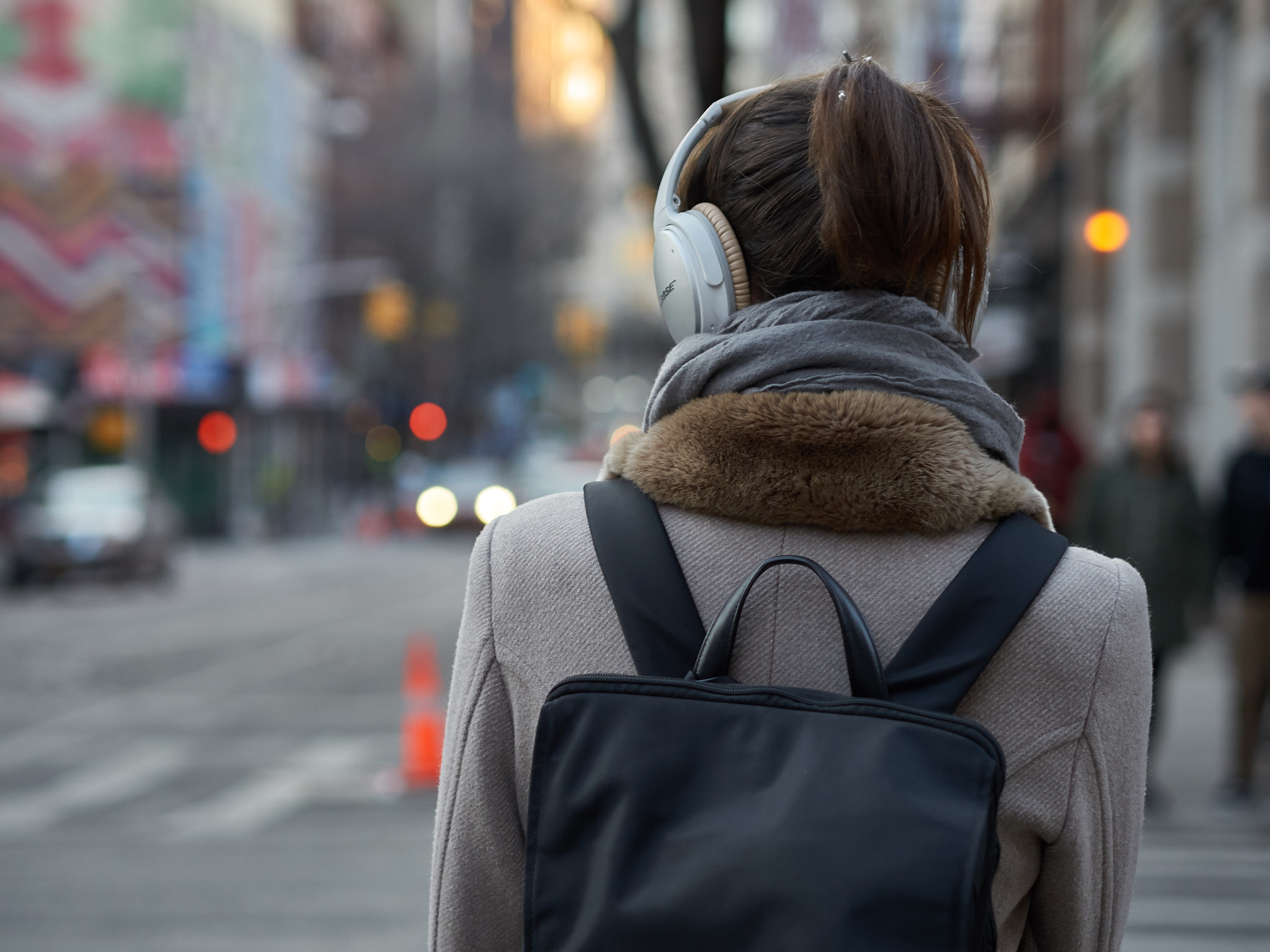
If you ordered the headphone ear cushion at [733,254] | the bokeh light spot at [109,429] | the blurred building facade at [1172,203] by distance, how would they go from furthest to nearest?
the bokeh light spot at [109,429] → the blurred building facade at [1172,203] → the headphone ear cushion at [733,254]

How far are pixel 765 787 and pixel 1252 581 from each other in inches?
287

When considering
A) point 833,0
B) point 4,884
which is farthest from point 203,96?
point 4,884

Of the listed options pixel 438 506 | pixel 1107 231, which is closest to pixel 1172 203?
pixel 1107 231

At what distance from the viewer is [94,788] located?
31.0ft

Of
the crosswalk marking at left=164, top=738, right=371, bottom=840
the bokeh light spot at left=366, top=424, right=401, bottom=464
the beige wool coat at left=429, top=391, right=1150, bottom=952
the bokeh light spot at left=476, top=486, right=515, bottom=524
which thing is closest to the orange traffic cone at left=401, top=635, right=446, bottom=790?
the crosswalk marking at left=164, top=738, right=371, bottom=840

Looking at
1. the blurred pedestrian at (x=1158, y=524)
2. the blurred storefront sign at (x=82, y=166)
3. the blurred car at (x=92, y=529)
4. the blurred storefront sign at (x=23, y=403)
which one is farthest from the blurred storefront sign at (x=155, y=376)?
the blurred pedestrian at (x=1158, y=524)

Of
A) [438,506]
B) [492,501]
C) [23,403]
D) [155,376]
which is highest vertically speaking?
[155,376]

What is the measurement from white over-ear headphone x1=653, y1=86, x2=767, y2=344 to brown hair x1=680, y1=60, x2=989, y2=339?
0.02m

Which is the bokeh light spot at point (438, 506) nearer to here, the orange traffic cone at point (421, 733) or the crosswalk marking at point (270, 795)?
the crosswalk marking at point (270, 795)

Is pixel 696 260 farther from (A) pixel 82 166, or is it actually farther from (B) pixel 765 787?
(A) pixel 82 166

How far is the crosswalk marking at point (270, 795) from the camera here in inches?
323

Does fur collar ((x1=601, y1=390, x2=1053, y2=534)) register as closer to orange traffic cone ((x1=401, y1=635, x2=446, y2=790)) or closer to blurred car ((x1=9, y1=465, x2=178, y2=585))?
orange traffic cone ((x1=401, y1=635, x2=446, y2=790))

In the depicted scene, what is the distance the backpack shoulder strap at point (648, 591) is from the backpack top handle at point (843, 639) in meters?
0.03

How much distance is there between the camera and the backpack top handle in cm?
139
